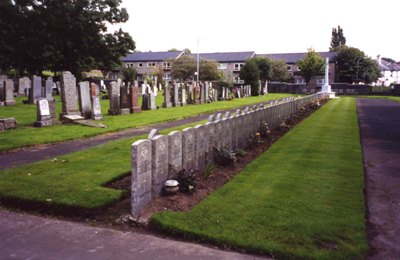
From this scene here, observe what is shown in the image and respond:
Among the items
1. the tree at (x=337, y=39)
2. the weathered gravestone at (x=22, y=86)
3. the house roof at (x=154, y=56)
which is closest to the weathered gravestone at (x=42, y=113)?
the weathered gravestone at (x=22, y=86)

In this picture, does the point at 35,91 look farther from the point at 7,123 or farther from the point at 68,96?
the point at 7,123

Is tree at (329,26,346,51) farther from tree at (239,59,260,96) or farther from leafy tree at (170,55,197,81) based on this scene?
tree at (239,59,260,96)

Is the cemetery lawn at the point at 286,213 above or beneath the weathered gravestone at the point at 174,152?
beneath

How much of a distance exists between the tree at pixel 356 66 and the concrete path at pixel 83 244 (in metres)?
89.4

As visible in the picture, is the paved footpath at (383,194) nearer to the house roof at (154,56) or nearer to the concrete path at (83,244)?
A: the concrete path at (83,244)

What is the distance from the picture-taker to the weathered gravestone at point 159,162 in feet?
22.8

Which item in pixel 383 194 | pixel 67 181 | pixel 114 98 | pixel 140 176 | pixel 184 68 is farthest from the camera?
pixel 184 68

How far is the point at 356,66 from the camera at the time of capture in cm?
8756

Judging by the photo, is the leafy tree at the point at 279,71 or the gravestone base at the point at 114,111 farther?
the leafy tree at the point at 279,71

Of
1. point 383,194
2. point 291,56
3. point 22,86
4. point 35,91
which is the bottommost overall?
point 383,194

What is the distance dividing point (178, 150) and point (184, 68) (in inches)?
2928

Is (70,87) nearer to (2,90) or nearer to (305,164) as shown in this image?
(2,90)

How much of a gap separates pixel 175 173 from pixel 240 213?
176 cm

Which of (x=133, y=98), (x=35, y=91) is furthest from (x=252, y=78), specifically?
(x=133, y=98)
